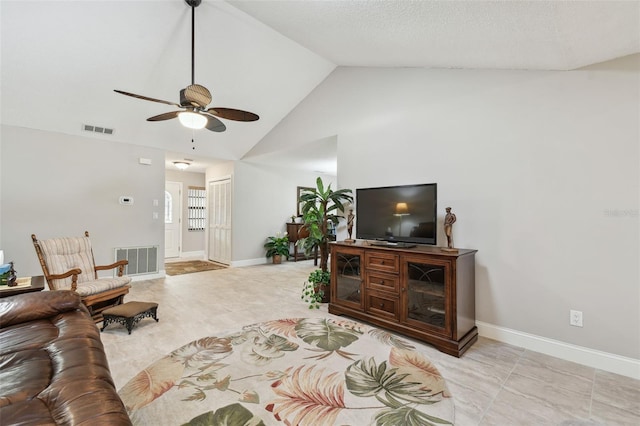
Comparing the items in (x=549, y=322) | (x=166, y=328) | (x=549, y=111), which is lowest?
(x=166, y=328)

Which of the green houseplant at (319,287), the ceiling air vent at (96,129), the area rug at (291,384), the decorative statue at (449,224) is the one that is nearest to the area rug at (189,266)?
the ceiling air vent at (96,129)

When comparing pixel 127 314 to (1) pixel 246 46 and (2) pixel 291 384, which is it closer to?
(2) pixel 291 384

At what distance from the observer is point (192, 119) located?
2918mm

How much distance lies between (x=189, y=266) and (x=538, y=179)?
6.60 meters

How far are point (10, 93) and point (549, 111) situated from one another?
20.2ft

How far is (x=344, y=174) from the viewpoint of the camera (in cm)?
413

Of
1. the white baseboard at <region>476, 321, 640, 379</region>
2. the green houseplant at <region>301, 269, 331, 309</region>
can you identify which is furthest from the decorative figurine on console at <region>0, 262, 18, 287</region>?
the white baseboard at <region>476, 321, 640, 379</region>

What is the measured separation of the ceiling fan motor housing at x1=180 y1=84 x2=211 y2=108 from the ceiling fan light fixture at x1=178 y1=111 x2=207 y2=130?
0.44 feet

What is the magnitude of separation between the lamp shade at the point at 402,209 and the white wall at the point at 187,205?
686 centimetres

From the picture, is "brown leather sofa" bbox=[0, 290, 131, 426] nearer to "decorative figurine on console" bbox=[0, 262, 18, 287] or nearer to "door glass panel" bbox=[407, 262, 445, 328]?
"decorative figurine on console" bbox=[0, 262, 18, 287]

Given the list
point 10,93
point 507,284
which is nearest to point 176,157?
point 10,93

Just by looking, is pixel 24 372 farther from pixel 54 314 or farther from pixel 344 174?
pixel 344 174

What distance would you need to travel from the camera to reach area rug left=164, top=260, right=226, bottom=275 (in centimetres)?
601

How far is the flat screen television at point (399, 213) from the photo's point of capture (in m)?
2.83
